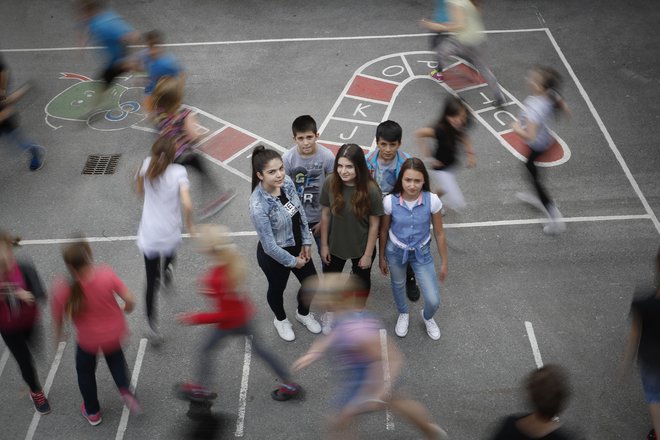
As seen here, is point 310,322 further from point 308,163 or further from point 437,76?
point 437,76

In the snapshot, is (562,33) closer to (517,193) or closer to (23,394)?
(517,193)

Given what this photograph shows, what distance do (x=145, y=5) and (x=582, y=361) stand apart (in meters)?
11.1

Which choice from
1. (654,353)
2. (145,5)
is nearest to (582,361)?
(654,353)

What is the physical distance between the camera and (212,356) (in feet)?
18.6

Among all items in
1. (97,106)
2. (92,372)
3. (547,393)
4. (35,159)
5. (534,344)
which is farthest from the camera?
(97,106)

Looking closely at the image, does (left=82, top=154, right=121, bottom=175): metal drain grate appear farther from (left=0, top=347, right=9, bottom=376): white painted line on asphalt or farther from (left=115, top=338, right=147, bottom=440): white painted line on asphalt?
(left=115, top=338, right=147, bottom=440): white painted line on asphalt

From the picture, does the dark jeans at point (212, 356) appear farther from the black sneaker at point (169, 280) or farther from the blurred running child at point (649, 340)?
the blurred running child at point (649, 340)

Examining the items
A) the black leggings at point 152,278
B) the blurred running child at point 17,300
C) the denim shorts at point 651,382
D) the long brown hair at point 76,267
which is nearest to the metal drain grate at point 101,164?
the black leggings at point 152,278

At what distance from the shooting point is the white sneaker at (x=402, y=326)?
21.6 feet

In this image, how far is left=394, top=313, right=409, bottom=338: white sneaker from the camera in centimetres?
659

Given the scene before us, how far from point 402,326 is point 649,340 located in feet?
7.86

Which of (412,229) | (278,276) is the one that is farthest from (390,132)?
(278,276)

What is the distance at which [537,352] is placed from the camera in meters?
6.34

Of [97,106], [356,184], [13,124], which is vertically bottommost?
[97,106]
